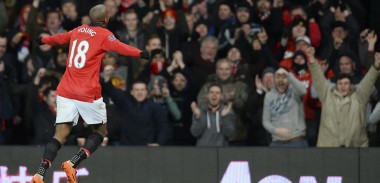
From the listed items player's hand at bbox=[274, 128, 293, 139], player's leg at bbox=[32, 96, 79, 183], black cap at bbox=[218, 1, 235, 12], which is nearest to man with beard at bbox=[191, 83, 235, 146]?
player's hand at bbox=[274, 128, 293, 139]

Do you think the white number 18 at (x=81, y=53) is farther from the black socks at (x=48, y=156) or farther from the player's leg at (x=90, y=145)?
the black socks at (x=48, y=156)

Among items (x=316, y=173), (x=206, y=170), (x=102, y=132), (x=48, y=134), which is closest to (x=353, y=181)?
(x=316, y=173)

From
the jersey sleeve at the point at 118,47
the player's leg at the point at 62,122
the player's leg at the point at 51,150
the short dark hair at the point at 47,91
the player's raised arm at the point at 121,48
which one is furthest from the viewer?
the short dark hair at the point at 47,91

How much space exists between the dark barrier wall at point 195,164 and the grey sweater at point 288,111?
112 cm

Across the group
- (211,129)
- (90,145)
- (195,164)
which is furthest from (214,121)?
(90,145)

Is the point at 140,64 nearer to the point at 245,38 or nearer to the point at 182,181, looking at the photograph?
Result: the point at 245,38

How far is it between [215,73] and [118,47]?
4622mm

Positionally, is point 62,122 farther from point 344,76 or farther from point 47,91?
point 344,76

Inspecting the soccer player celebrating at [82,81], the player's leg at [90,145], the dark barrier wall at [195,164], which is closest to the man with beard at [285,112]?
the dark barrier wall at [195,164]

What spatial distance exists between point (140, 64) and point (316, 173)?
13.1 feet

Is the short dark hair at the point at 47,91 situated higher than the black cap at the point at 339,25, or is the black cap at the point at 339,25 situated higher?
the black cap at the point at 339,25

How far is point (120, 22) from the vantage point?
19.3 metres

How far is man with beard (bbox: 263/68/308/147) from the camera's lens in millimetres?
16594

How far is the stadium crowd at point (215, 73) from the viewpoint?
54.6 feet
